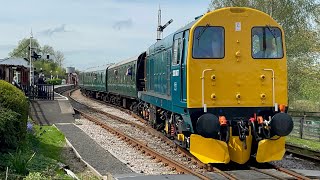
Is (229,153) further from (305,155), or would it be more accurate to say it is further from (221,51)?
(305,155)

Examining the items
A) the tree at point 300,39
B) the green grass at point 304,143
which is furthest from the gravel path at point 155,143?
the tree at point 300,39

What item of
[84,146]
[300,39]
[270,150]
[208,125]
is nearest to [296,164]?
[270,150]

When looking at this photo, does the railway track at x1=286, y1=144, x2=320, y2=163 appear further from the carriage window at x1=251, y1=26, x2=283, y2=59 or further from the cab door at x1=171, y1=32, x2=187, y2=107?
the cab door at x1=171, y1=32, x2=187, y2=107

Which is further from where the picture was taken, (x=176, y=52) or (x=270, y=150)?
(x=176, y=52)

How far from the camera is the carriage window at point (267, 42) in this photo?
446 inches

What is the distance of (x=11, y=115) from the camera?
10.2 metres

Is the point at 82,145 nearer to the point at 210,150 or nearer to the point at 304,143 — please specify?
the point at 210,150

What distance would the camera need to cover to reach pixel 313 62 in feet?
102

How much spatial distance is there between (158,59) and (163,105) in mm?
2113

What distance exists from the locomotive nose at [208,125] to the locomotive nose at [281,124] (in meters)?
1.30

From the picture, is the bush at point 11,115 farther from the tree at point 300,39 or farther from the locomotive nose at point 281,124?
the tree at point 300,39

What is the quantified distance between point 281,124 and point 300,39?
22.1 m

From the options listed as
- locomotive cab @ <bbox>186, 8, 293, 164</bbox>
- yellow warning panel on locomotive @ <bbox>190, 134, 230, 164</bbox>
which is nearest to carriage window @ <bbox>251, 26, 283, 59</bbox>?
locomotive cab @ <bbox>186, 8, 293, 164</bbox>

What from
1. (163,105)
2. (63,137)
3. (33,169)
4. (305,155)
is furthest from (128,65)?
(33,169)
